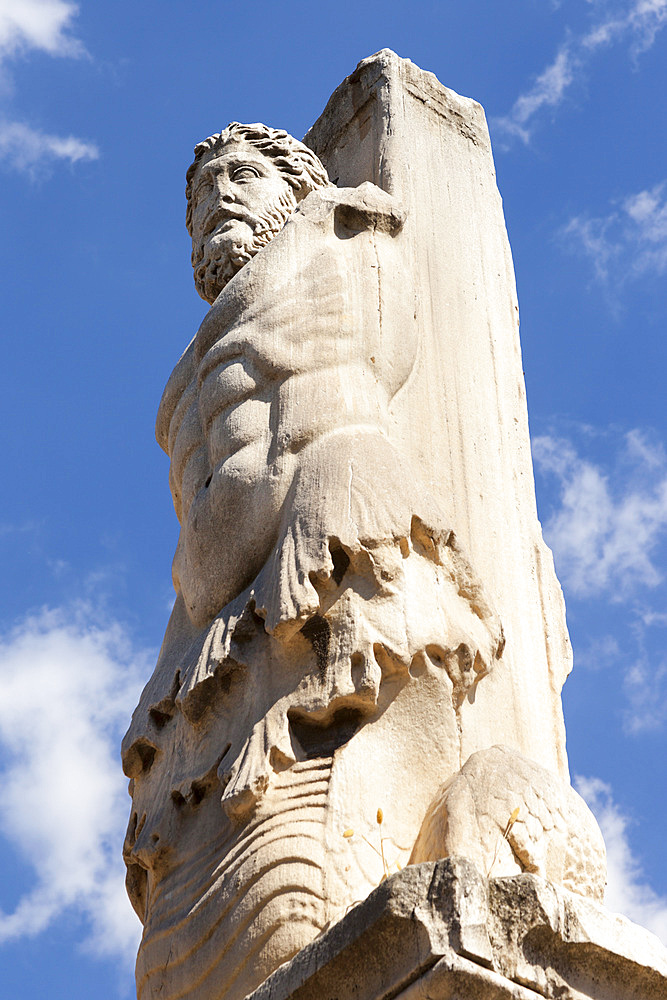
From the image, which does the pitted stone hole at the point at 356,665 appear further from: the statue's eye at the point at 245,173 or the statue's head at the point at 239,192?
the statue's eye at the point at 245,173

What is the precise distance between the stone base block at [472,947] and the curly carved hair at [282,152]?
3.80m

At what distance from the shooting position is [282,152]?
22.1 feet

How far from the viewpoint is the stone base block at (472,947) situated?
352 cm

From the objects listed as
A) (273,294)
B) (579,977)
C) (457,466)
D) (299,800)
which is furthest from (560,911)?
(273,294)

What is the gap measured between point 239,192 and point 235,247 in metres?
0.31

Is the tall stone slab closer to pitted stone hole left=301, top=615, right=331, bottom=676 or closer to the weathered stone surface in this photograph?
the weathered stone surface

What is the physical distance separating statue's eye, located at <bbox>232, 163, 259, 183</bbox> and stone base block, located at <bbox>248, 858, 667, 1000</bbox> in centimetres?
376

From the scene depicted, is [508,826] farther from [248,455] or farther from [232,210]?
[232,210]

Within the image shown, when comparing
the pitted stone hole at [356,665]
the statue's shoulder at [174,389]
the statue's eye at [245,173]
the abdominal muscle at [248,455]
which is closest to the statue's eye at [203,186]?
the statue's eye at [245,173]

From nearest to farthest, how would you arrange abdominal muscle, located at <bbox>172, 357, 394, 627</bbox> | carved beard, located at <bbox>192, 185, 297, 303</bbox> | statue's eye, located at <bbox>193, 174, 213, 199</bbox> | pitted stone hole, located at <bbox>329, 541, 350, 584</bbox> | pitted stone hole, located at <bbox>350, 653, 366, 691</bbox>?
pitted stone hole, located at <bbox>350, 653, 366, 691</bbox> < pitted stone hole, located at <bbox>329, 541, 350, 584</bbox> < abdominal muscle, located at <bbox>172, 357, 394, 627</bbox> < carved beard, located at <bbox>192, 185, 297, 303</bbox> < statue's eye, located at <bbox>193, 174, 213, 199</bbox>

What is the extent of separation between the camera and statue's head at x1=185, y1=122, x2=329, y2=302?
6.45m

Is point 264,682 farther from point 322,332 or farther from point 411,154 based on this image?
point 411,154

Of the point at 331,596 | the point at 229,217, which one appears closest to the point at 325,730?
the point at 331,596

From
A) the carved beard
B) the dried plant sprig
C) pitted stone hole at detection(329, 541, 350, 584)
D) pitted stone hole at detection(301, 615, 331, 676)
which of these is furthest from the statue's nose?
the dried plant sprig
